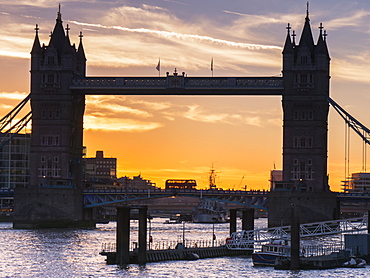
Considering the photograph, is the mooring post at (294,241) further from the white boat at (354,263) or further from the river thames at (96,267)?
the white boat at (354,263)

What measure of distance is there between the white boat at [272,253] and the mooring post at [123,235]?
16.7 m

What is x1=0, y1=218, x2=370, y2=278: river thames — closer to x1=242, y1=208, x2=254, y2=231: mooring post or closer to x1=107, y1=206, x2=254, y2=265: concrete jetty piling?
x1=107, y1=206, x2=254, y2=265: concrete jetty piling

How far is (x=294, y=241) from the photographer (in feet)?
405

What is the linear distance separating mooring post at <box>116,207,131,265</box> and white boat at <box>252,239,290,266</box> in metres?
16.7

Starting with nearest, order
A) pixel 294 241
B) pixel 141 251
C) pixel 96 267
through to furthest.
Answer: pixel 294 241
pixel 141 251
pixel 96 267

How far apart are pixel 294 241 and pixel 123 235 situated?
63.5ft

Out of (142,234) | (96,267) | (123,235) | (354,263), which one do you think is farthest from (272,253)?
(96,267)

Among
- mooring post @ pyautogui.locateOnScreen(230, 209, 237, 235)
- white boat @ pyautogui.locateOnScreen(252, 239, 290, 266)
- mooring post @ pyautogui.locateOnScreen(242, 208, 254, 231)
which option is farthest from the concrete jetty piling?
mooring post @ pyautogui.locateOnScreen(242, 208, 254, 231)

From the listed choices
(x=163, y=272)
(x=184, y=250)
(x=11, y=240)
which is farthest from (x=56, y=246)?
(x=163, y=272)

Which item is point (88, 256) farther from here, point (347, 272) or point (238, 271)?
point (347, 272)

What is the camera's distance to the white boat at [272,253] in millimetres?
130875

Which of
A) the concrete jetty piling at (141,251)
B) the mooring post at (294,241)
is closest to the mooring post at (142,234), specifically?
the concrete jetty piling at (141,251)

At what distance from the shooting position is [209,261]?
138 metres

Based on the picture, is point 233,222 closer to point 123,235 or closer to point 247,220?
point 247,220
